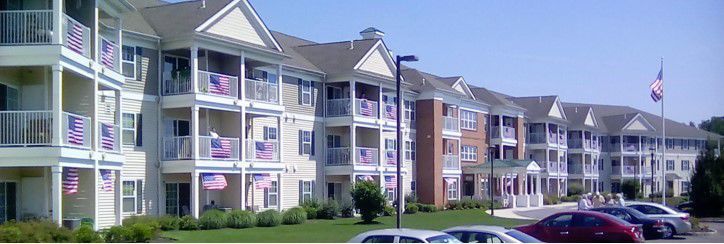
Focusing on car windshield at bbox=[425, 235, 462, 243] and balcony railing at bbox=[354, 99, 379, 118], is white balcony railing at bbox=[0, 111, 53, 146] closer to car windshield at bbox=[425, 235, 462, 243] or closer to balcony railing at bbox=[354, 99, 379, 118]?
car windshield at bbox=[425, 235, 462, 243]

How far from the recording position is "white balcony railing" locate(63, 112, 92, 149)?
23.9 metres

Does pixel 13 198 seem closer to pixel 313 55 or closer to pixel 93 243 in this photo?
pixel 93 243

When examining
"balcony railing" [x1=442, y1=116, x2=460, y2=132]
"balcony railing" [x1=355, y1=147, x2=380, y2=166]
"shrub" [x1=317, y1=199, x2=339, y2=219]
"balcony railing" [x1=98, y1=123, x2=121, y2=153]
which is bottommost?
"shrub" [x1=317, y1=199, x2=339, y2=219]

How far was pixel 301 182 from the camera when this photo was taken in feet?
150

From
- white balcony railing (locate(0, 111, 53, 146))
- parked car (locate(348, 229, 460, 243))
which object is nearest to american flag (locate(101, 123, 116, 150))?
white balcony railing (locate(0, 111, 53, 146))

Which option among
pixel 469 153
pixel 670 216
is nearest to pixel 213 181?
pixel 670 216

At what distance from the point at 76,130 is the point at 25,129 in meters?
1.71

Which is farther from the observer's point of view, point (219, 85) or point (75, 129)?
point (219, 85)

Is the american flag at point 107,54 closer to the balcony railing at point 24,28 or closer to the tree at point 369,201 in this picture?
the balcony railing at point 24,28

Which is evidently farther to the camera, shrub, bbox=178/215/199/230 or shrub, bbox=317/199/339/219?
shrub, bbox=317/199/339/219

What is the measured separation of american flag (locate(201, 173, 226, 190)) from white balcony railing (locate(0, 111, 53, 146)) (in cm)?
1235

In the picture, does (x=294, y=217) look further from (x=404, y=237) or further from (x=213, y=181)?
(x=404, y=237)

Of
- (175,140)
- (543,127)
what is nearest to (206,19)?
(175,140)

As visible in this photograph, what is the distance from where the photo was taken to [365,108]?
48.6 metres
